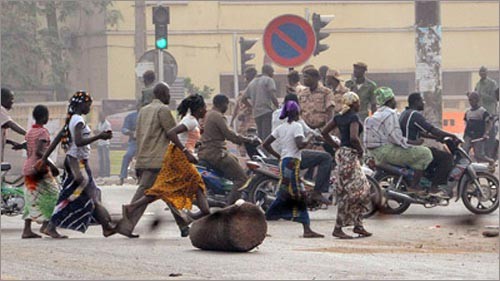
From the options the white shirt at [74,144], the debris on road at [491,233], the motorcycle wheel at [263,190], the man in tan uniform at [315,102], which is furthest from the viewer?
the man in tan uniform at [315,102]

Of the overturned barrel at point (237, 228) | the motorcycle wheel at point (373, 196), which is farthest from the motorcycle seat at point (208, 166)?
the overturned barrel at point (237, 228)

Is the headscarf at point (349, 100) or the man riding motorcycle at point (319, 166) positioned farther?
the man riding motorcycle at point (319, 166)

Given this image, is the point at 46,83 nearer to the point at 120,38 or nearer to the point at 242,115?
the point at 120,38

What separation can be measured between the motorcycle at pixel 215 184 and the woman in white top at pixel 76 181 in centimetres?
243

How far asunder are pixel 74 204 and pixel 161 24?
1023 centimetres

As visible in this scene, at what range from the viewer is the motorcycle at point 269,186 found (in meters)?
16.6

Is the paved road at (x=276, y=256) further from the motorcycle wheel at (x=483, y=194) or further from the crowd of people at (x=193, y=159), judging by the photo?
the motorcycle wheel at (x=483, y=194)

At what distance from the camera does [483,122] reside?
2478 cm

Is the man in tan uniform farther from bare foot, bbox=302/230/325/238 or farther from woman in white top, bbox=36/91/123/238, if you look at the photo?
woman in white top, bbox=36/91/123/238

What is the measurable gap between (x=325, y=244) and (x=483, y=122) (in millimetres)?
11642

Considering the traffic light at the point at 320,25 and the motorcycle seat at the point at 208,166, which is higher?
the traffic light at the point at 320,25

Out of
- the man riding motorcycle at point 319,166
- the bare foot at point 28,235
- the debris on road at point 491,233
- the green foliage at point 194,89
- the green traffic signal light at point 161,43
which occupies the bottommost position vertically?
the debris on road at point 491,233

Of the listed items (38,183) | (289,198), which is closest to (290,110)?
(289,198)

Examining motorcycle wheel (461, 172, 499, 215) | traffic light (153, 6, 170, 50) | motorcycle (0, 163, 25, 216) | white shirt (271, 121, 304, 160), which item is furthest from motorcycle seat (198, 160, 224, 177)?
traffic light (153, 6, 170, 50)
